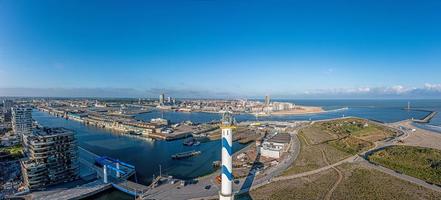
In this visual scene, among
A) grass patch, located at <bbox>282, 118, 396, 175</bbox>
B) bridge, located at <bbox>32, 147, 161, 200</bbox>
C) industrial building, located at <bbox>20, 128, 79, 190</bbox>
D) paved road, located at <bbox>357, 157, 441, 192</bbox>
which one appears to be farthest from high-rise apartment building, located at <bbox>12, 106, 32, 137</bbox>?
paved road, located at <bbox>357, 157, 441, 192</bbox>

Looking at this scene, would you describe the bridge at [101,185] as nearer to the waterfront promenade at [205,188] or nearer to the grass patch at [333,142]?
the waterfront promenade at [205,188]

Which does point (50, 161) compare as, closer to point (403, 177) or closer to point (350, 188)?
point (350, 188)

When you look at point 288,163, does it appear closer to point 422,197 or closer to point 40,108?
point 422,197

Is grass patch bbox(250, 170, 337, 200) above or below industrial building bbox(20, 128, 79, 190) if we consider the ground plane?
below

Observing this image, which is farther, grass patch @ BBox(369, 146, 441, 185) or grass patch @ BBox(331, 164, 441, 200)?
grass patch @ BBox(369, 146, 441, 185)

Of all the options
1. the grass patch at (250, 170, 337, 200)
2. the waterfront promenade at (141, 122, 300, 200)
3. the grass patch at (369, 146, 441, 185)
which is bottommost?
the waterfront promenade at (141, 122, 300, 200)

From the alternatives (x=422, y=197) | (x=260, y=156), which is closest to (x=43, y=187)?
(x=260, y=156)

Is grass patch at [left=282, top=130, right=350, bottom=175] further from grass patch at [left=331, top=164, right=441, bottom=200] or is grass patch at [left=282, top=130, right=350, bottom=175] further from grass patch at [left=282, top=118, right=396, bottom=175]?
grass patch at [left=331, top=164, right=441, bottom=200]
